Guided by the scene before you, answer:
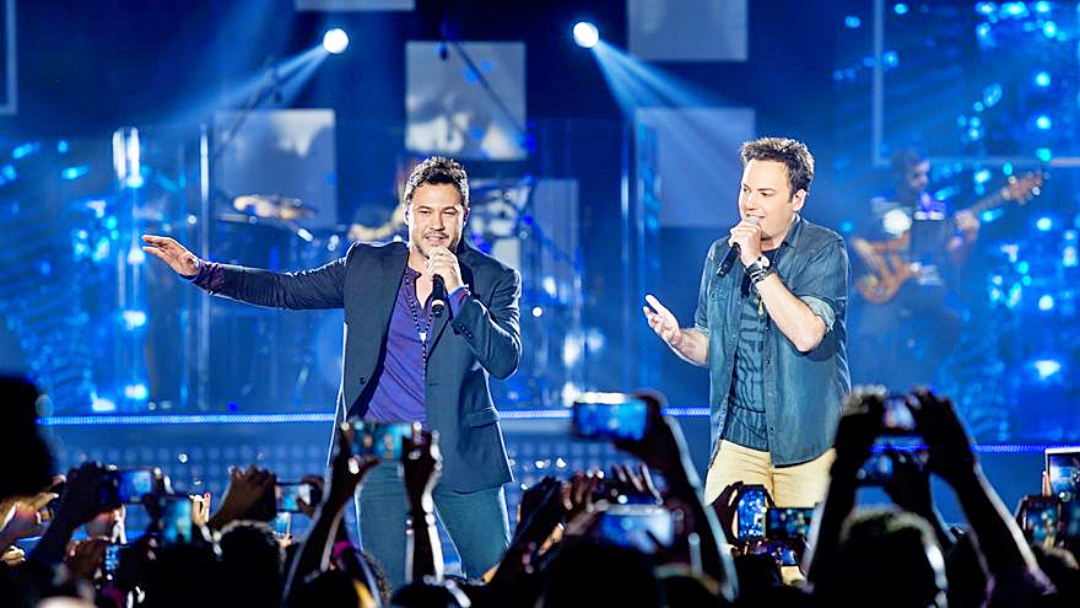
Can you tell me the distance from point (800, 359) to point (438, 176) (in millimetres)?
1206

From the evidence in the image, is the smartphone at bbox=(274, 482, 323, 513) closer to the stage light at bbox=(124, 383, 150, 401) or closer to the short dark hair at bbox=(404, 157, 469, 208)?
the short dark hair at bbox=(404, 157, 469, 208)

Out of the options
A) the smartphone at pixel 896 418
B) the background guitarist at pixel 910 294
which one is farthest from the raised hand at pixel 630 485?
the background guitarist at pixel 910 294

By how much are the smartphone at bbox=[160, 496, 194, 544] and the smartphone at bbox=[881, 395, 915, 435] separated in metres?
1.36

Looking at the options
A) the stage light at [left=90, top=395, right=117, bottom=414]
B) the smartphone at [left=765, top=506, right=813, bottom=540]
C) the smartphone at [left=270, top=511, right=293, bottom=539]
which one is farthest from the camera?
the stage light at [left=90, top=395, right=117, bottom=414]

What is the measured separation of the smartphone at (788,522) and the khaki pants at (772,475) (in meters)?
1.05

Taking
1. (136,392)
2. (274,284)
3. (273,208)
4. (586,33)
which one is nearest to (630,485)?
(274,284)

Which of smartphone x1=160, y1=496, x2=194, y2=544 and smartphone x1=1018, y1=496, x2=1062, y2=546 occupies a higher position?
smartphone x1=160, y1=496, x2=194, y2=544

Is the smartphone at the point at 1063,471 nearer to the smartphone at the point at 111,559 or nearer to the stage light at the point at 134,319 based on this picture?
the smartphone at the point at 111,559

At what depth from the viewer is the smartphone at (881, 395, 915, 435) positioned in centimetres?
287

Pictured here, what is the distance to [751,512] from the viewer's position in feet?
12.2

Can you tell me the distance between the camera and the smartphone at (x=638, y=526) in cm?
247

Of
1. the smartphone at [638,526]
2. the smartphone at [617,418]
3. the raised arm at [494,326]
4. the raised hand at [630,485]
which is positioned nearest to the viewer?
the smartphone at [638,526]

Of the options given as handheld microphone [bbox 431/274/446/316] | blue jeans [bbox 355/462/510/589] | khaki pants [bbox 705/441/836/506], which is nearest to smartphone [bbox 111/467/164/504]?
blue jeans [bbox 355/462/510/589]

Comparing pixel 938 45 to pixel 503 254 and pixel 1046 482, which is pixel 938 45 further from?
pixel 1046 482
